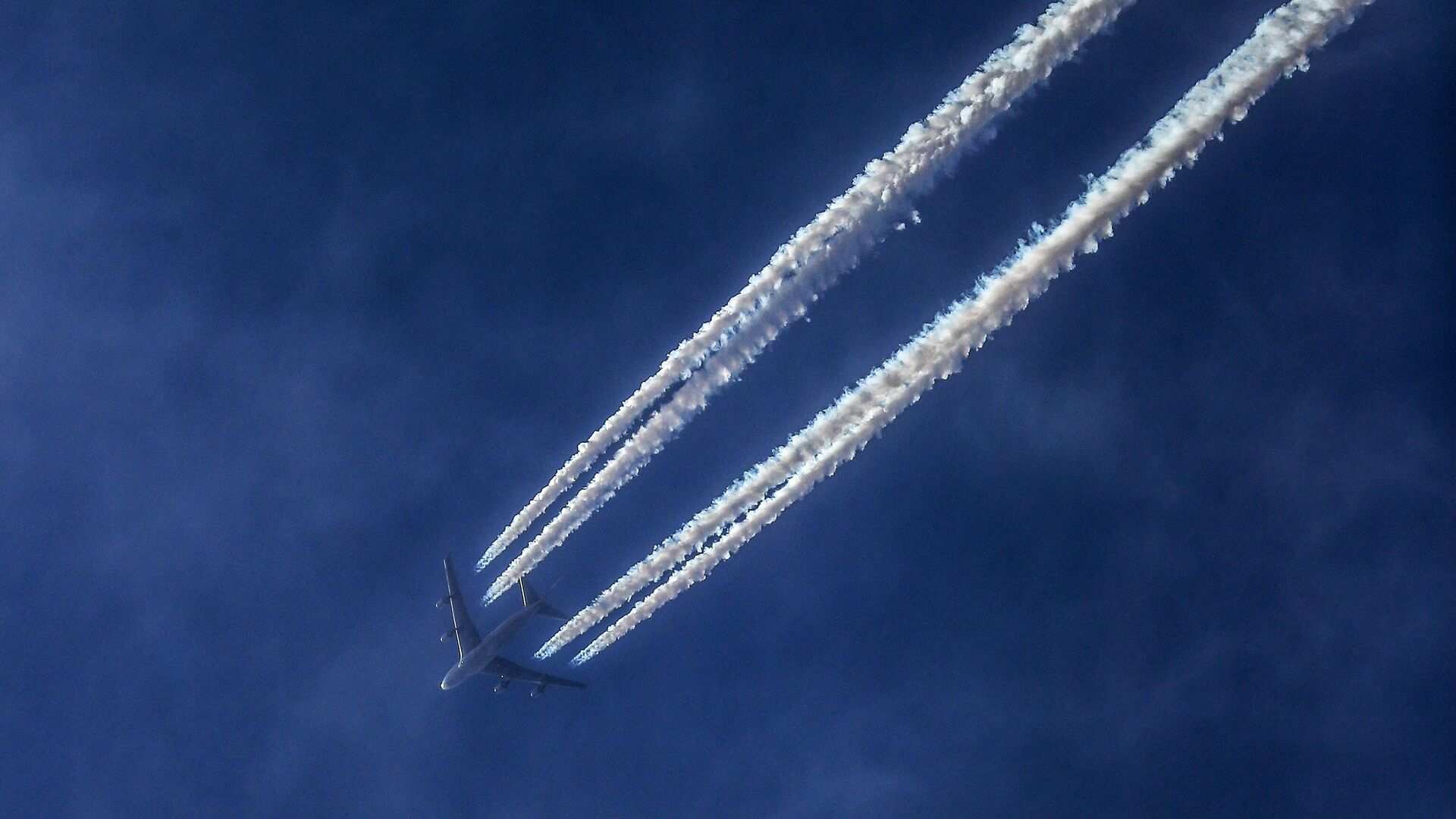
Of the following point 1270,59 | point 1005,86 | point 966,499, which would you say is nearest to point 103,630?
point 966,499

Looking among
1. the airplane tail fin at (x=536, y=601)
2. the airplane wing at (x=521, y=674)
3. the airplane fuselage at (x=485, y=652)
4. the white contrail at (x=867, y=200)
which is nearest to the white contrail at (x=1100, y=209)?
the white contrail at (x=867, y=200)

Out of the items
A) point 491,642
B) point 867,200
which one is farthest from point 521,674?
point 867,200

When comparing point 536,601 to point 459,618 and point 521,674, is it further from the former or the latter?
point 521,674

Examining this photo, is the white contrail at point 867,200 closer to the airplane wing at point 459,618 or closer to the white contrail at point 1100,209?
the white contrail at point 1100,209

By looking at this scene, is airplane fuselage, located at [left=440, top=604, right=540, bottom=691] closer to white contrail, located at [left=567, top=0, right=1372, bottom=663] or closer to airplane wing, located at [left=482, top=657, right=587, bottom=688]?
airplane wing, located at [left=482, top=657, right=587, bottom=688]

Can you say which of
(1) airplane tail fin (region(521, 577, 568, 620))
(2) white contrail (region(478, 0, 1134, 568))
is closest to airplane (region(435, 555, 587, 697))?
(1) airplane tail fin (region(521, 577, 568, 620))

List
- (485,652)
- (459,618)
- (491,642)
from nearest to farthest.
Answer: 1. (491,642)
2. (485,652)
3. (459,618)
